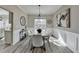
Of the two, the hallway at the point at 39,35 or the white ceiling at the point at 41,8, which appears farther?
the white ceiling at the point at 41,8

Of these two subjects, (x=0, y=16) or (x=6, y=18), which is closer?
(x=0, y=16)

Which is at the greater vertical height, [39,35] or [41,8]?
[41,8]

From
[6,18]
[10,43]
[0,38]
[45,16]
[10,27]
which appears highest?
[45,16]

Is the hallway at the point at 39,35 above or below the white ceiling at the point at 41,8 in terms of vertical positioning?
below

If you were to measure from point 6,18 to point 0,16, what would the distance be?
0.75m

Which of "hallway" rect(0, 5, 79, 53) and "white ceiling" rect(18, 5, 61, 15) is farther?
"white ceiling" rect(18, 5, 61, 15)

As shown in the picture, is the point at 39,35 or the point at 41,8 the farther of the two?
the point at 41,8

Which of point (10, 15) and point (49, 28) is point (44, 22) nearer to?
point (49, 28)

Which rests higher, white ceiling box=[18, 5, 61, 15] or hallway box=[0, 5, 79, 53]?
white ceiling box=[18, 5, 61, 15]
